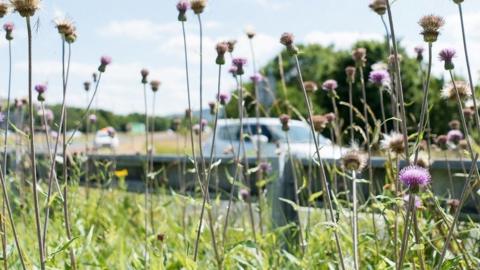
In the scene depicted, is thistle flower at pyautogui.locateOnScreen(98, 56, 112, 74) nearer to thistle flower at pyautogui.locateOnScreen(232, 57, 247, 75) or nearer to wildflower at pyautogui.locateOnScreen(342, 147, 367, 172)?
thistle flower at pyautogui.locateOnScreen(232, 57, 247, 75)

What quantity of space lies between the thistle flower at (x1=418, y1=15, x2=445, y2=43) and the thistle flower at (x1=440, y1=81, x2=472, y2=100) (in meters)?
0.54

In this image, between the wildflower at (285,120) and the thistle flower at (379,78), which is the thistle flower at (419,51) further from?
the wildflower at (285,120)

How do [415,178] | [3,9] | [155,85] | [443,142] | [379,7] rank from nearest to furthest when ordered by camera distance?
[415,178] → [3,9] → [379,7] → [155,85] → [443,142]

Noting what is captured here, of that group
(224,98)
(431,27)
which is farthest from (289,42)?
(224,98)

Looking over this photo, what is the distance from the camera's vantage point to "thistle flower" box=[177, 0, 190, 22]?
2862 mm

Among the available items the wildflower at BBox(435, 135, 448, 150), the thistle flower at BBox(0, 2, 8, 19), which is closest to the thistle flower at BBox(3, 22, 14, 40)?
the thistle flower at BBox(0, 2, 8, 19)

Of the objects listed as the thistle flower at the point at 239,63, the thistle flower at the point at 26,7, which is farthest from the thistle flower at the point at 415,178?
the thistle flower at the point at 239,63

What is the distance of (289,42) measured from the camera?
99.1 inches

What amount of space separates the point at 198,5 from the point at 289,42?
447 mm

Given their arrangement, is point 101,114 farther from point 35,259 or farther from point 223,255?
point 223,255

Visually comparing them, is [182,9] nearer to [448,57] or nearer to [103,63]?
[103,63]

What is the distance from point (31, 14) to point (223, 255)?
1268 mm

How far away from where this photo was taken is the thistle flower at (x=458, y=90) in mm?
2561

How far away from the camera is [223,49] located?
110 inches
